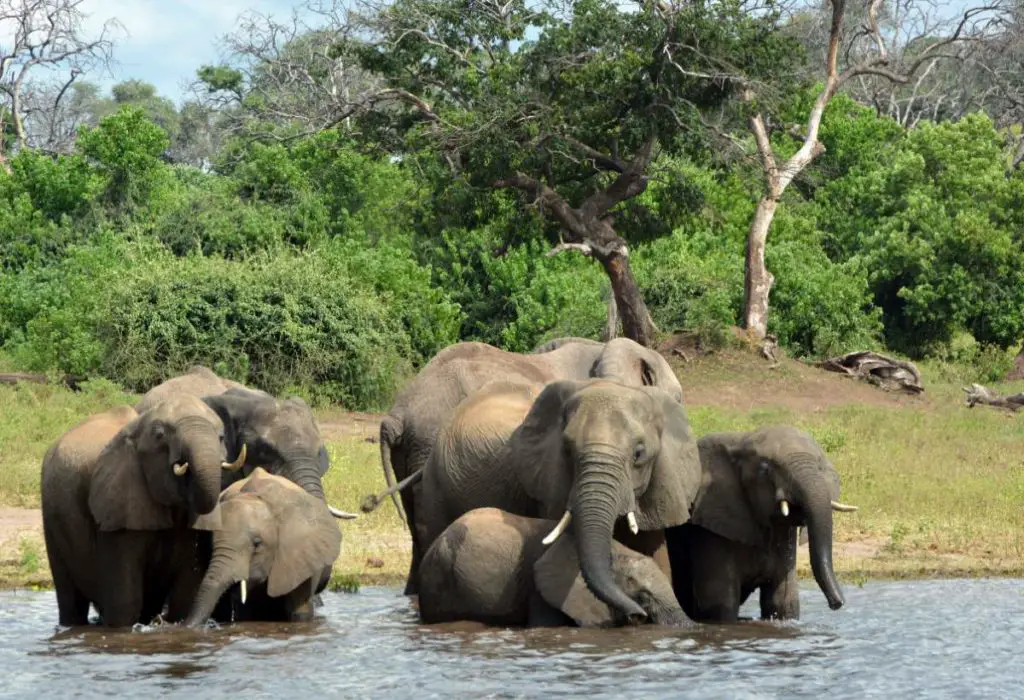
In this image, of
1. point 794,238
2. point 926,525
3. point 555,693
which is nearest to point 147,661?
point 555,693

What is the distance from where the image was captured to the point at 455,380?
11.8 meters

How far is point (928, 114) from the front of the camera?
5444 centimetres

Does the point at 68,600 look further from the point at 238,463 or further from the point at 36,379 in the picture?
the point at 36,379

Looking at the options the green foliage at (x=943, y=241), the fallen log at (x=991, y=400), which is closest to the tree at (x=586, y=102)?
the fallen log at (x=991, y=400)

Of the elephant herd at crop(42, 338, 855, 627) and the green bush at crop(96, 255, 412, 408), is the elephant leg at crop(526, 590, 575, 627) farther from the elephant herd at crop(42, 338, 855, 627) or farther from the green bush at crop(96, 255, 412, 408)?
the green bush at crop(96, 255, 412, 408)

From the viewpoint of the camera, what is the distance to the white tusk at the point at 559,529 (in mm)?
8758

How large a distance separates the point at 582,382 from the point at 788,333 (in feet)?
66.6

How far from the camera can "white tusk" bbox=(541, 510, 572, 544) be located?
345 inches

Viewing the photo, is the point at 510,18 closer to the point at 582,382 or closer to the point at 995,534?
the point at 995,534

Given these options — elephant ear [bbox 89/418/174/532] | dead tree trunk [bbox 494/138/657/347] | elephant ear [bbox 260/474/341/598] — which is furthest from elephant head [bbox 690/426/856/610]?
dead tree trunk [bbox 494/138/657/347]

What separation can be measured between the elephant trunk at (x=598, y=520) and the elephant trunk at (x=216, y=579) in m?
1.94

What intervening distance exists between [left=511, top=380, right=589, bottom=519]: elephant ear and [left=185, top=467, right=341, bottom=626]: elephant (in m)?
1.30

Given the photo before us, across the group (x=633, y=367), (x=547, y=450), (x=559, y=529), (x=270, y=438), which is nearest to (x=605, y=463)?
(x=559, y=529)

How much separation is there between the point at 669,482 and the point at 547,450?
67 cm
